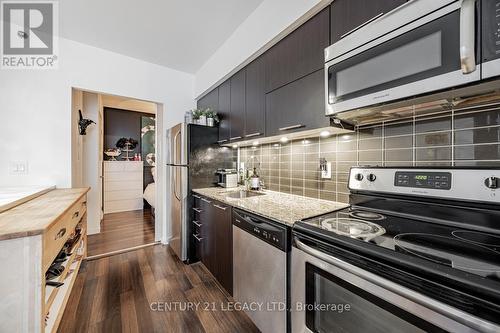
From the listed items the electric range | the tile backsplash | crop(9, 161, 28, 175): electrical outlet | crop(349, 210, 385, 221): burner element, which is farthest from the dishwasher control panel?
crop(9, 161, 28, 175): electrical outlet

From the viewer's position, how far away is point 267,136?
71.5 inches

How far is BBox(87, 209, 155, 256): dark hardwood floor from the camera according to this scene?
2861mm

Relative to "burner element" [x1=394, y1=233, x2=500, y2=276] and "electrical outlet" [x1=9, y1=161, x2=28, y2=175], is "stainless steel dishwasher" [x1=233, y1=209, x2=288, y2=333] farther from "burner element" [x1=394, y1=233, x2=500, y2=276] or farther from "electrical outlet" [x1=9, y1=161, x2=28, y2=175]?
"electrical outlet" [x1=9, y1=161, x2=28, y2=175]

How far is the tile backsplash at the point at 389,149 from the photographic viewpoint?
3.35 ft

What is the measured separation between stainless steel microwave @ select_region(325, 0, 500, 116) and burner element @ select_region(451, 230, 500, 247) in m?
0.61

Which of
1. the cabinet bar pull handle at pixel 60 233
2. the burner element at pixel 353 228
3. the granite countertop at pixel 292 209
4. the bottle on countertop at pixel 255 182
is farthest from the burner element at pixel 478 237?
the cabinet bar pull handle at pixel 60 233

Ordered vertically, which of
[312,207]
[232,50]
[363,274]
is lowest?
[363,274]

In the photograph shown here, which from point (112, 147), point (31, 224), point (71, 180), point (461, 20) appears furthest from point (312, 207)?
point (112, 147)

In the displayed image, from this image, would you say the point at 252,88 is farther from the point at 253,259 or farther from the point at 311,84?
the point at 253,259

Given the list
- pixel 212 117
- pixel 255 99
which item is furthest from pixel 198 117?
pixel 255 99

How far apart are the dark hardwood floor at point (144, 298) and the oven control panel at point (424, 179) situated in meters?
1.41

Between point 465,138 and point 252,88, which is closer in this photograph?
point 465,138

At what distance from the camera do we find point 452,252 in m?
0.71

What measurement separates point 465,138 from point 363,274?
94 cm
